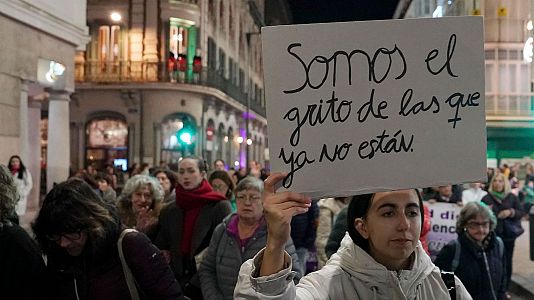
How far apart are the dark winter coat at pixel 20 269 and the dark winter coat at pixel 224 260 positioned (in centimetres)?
160

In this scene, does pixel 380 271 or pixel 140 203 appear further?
pixel 140 203

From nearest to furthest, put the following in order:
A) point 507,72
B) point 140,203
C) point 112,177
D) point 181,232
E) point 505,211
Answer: point 181,232
point 140,203
point 505,211
point 112,177
point 507,72

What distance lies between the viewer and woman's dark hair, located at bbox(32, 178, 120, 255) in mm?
2764

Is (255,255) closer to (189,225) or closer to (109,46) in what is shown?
(189,225)

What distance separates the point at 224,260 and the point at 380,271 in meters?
2.23

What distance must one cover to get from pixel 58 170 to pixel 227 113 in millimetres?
20564

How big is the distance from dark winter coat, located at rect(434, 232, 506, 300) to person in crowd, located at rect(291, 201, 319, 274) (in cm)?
159

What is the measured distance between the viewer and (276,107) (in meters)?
2.19

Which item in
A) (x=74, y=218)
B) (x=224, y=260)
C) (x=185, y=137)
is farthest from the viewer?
(x=185, y=137)

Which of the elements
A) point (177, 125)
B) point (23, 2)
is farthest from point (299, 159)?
point (177, 125)

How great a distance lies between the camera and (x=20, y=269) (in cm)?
287

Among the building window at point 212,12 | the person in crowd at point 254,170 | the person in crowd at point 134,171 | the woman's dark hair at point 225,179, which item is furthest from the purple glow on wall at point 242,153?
the woman's dark hair at point 225,179

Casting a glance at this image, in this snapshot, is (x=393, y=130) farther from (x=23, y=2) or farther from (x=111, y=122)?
(x=111, y=122)

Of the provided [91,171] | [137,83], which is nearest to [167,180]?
[91,171]
